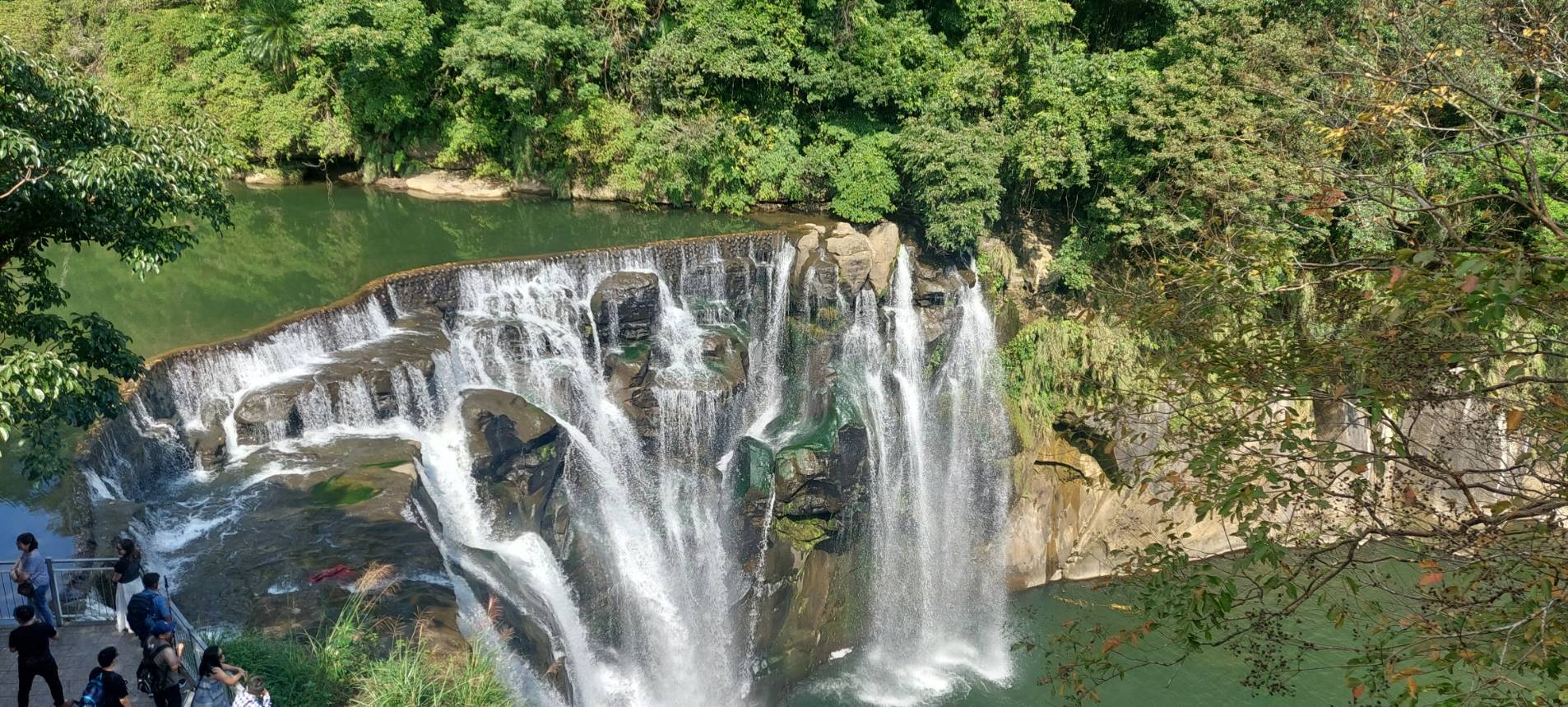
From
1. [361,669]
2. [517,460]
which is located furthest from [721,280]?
[361,669]

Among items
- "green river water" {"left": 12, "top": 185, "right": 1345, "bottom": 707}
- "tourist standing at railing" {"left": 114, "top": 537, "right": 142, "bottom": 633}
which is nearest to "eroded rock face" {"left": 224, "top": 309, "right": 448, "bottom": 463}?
"green river water" {"left": 12, "top": 185, "right": 1345, "bottom": 707}

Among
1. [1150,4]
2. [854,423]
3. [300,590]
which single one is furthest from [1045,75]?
[300,590]

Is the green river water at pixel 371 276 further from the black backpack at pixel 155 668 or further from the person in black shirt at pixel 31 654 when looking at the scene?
the black backpack at pixel 155 668

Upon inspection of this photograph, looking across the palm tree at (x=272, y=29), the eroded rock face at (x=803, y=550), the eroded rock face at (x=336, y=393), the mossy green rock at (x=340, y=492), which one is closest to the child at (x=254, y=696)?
the mossy green rock at (x=340, y=492)

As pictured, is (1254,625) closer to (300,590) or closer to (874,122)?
(300,590)

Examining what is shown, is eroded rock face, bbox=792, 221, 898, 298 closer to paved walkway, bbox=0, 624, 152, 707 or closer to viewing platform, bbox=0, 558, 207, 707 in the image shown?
viewing platform, bbox=0, 558, 207, 707
